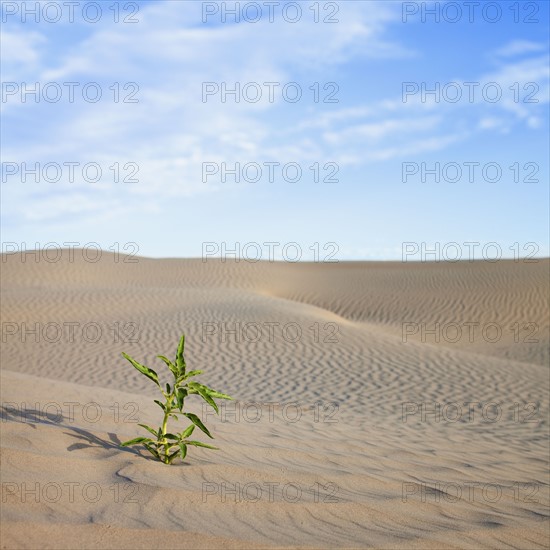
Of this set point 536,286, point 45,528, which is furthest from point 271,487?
point 536,286

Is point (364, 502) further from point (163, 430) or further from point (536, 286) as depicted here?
point (536, 286)

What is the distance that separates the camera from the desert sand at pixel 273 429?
3023 millimetres

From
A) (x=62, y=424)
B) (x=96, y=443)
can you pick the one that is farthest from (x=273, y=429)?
(x=96, y=443)

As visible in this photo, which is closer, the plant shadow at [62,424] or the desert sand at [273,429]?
the desert sand at [273,429]

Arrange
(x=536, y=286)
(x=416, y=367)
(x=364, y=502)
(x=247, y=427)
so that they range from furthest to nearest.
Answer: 1. (x=536, y=286)
2. (x=416, y=367)
3. (x=247, y=427)
4. (x=364, y=502)

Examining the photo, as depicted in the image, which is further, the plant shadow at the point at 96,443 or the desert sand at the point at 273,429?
the plant shadow at the point at 96,443

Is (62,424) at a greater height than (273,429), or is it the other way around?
(62,424)

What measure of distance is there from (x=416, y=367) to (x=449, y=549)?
34.3 feet

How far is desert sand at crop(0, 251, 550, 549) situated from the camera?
3023mm

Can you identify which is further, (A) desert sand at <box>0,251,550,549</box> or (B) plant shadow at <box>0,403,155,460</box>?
(B) plant shadow at <box>0,403,155,460</box>

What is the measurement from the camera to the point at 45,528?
2.69m

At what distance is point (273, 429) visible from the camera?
6660mm

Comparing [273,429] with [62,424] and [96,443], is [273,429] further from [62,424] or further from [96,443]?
[96,443]

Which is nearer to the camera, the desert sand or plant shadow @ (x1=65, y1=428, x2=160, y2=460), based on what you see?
the desert sand
